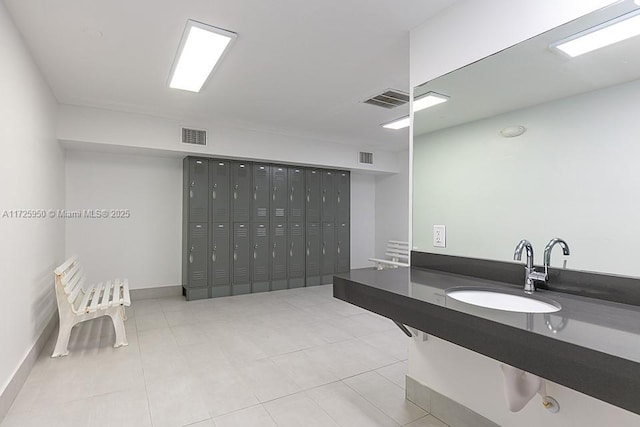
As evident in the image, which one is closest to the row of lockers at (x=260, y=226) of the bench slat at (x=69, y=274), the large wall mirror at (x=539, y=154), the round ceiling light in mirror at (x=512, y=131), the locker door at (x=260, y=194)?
the locker door at (x=260, y=194)

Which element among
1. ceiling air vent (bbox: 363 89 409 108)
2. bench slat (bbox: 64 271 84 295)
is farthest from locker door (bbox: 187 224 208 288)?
ceiling air vent (bbox: 363 89 409 108)

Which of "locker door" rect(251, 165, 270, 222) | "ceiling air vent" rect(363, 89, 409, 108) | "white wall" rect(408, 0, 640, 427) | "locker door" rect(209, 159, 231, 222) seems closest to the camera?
"white wall" rect(408, 0, 640, 427)

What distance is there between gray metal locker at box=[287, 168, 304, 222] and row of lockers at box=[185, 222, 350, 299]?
159 millimetres

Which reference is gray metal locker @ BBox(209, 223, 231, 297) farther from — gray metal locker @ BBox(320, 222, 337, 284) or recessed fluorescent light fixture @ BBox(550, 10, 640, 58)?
recessed fluorescent light fixture @ BBox(550, 10, 640, 58)

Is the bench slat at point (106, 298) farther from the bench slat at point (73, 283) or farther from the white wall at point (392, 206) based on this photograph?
the white wall at point (392, 206)

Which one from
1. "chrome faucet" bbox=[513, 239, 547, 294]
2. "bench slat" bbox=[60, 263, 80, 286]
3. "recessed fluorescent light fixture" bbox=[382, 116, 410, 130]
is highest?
"recessed fluorescent light fixture" bbox=[382, 116, 410, 130]

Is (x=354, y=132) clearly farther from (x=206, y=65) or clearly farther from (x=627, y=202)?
(x=627, y=202)

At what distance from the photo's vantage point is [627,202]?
1.43 metres

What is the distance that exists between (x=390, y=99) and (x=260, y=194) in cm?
259

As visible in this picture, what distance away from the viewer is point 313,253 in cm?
608

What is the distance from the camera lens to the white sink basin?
1493 millimetres

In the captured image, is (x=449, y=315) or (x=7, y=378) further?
(x=7, y=378)

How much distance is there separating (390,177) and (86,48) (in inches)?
217

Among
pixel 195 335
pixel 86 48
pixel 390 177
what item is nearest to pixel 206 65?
pixel 86 48
